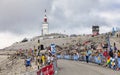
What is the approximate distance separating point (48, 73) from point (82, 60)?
28605 mm

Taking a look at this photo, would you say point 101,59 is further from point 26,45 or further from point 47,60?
point 26,45

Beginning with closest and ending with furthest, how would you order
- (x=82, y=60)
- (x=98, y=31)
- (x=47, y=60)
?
(x=47, y=60) < (x=82, y=60) < (x=98, y=31)

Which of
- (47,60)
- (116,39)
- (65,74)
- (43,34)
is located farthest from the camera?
(43,34)

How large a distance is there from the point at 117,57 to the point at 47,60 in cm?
710

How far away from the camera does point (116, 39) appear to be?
8325 centimetres

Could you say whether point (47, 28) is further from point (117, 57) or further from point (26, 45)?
point (117, 57)

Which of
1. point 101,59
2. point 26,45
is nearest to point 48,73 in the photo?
point 101,59

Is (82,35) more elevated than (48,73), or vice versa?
(82,35)

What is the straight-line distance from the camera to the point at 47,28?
160 m

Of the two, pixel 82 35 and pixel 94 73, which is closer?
pixel 94 73

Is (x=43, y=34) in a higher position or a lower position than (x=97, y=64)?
higher

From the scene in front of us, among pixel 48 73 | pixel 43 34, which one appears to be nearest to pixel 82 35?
pixel 43 34

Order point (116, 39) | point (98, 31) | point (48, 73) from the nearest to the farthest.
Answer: point (48, 73)
point (116, 39)
point (98, 31)

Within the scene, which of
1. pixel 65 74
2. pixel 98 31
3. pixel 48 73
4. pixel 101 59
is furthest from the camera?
pixel 98 31
